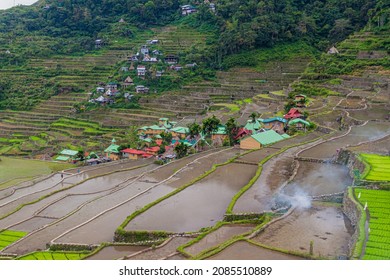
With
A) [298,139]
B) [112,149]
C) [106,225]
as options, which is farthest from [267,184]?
[112,149]

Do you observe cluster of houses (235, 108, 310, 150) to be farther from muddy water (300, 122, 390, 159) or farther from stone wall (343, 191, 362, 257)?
stone wall (343, 191, 362, 257)

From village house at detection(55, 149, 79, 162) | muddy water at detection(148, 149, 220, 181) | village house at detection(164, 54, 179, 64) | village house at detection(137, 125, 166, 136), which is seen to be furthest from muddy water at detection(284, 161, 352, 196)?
village house at detection(164, 54, 179, 64)

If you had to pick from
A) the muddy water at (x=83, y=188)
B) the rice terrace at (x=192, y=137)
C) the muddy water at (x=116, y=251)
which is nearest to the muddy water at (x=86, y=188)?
the muddy water at (x=83, y=188)

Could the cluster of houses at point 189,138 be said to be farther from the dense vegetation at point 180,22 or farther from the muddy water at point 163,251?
the muddy water at point 163,251

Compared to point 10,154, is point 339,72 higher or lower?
higher

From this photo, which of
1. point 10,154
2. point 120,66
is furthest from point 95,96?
point 10,154

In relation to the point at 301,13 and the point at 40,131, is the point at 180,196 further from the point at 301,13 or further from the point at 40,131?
the point at 301,13
